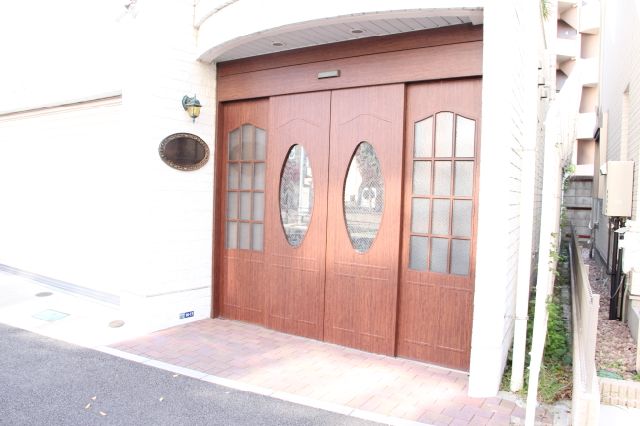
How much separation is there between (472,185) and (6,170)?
883cm

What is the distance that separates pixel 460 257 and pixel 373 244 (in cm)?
88

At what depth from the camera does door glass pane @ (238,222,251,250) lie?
6.25 meters

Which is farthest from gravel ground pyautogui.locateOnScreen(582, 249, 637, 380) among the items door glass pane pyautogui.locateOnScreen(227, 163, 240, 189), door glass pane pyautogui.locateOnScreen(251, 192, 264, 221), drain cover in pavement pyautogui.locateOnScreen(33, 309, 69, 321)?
drain cover in pavement pyautogui.locateOnScreen(33, 309, 69, 321)

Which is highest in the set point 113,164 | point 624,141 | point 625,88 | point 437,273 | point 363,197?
point 625,88

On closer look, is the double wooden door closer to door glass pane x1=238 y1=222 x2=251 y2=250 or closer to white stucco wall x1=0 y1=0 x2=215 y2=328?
door glass pane x1=238 y1=222 x2=251 y2=250

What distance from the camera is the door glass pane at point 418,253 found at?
4.88 meters

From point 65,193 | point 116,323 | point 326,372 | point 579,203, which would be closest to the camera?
point 326,372

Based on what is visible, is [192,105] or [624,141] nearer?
[192,105]

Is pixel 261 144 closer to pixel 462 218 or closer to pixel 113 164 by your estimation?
pixel 113 164

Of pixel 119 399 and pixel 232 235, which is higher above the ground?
pixel 232 235

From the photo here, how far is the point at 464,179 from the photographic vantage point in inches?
184

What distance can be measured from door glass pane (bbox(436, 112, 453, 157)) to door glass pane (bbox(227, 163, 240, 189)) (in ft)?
8.85

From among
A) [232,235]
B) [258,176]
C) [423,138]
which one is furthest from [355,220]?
[232,235]

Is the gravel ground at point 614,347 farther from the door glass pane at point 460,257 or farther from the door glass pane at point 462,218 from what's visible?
the door glass pane at point 462,218
